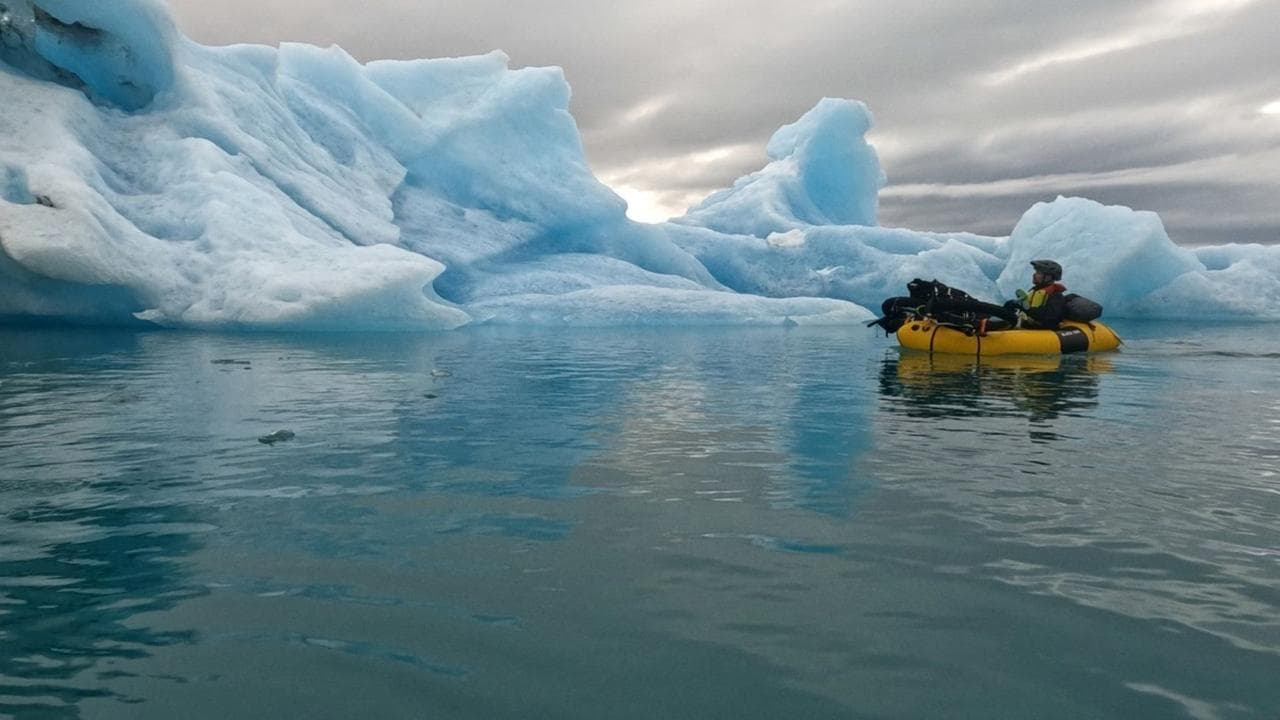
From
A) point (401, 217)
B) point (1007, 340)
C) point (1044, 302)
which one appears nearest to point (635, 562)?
point (1007, 340)

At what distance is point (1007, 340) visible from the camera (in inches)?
529

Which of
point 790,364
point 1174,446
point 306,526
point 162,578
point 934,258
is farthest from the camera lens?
point 934,258

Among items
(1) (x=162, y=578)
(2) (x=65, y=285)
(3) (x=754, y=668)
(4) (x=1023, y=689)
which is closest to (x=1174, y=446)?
(4) (x=1023, y=689)

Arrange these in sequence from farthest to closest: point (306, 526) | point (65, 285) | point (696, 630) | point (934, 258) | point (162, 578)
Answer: point (934, 258) < point (65, 285) < point (306, 526) < point (162, 578) < point (696, 630)

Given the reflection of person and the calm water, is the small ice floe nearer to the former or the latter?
the calm water

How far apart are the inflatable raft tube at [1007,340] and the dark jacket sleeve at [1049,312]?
0.59 ft

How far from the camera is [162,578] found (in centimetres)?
338

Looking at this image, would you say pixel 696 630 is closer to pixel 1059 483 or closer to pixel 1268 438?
pixel 1059 483

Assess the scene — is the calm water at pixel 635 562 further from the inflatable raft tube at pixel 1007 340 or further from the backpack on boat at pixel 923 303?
the backpack on boat at pixel 923 303

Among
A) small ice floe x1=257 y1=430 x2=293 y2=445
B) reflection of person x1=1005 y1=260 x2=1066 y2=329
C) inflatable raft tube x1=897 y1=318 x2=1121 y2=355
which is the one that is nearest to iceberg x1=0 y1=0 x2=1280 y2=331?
inflatable raft tube x1=897 y1=318 x2=1121 y2=355

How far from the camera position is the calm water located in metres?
2.51

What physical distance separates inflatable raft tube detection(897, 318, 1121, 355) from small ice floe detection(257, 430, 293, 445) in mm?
10653

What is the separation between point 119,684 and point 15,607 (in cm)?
92

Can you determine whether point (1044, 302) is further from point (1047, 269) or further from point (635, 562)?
point (635, 562)
